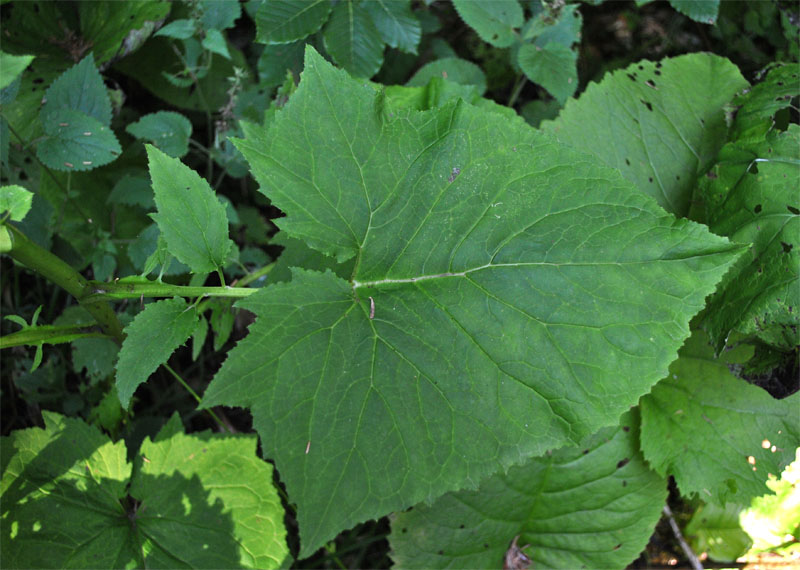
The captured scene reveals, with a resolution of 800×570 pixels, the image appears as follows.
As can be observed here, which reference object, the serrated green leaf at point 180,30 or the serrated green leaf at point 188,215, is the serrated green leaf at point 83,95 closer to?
the serrated green leaf at point 180,30

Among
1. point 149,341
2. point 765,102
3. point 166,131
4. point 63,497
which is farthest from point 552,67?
point 63,497

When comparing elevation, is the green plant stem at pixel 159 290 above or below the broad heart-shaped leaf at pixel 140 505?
above

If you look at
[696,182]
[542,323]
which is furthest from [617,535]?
[696,182]

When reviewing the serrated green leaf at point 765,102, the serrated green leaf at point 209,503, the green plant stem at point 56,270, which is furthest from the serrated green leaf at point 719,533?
A: the green plant stem at point 56,270

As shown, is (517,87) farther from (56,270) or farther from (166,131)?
(56,270)

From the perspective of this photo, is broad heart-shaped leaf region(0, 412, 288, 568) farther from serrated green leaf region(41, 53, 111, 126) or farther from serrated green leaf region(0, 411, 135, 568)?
serrated green leaf region(41, 53, 111, 126)

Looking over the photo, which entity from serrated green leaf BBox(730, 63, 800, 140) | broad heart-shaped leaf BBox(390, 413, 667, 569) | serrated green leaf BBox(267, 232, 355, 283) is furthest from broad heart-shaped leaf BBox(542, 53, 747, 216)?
serrated green leaf BBox(267, 232, 355, 283)

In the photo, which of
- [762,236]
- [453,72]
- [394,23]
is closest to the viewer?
[762,236]
